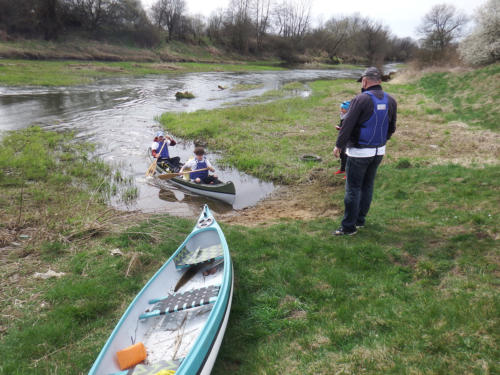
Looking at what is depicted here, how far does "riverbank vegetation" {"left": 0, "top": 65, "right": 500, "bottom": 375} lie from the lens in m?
3.24

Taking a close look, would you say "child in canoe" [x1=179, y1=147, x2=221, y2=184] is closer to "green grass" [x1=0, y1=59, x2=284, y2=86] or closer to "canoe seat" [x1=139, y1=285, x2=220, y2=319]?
"canoe seat" [x1=139, y1=285, x2=220, y2=319]

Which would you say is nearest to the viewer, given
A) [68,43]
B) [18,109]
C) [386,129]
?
[386,129]

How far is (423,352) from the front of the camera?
300cm

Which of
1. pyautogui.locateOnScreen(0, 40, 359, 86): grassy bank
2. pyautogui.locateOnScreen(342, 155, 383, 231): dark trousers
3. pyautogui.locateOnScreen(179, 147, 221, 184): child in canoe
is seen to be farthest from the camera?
pyautogui.locateOnScreen(0, 40, 359, 86): grassy bank

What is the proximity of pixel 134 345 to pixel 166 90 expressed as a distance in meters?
29.1

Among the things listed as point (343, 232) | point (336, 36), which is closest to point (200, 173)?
point (343, 232)

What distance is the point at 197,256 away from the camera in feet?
17.2

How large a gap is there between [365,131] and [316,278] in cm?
232

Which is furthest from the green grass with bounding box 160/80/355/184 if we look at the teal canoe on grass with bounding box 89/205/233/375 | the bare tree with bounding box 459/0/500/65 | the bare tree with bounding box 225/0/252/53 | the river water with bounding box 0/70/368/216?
the bare tree with bounding box 225/0/252/53

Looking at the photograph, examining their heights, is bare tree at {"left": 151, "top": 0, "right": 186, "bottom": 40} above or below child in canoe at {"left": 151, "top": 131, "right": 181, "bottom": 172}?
above

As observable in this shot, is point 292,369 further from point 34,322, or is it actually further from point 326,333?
point 34,322

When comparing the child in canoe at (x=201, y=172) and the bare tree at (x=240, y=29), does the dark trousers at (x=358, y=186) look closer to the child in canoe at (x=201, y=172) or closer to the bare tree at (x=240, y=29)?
the child in canoe at (x=201, y=172)

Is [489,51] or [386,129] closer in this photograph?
Result: [386,129]

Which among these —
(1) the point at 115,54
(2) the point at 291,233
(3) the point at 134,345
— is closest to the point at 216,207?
(2) the point at 291,233
